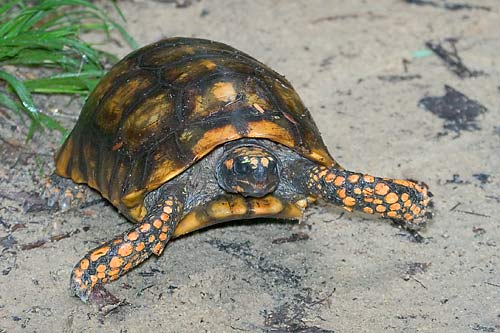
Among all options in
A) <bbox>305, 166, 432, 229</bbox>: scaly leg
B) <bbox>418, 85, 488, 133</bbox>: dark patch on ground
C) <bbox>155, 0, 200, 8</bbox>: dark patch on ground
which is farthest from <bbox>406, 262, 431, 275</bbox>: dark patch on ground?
<bbox>155, 0, 200, 8</bbox>: dark patch on ground

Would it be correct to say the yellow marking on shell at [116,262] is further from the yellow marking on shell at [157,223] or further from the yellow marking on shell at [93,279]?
the yellow marking on shell at [157,223]

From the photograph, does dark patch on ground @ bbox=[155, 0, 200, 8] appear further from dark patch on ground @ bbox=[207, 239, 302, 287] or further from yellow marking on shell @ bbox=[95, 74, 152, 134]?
dark patch on ground @ bbox=[207, 239, 302, 287]

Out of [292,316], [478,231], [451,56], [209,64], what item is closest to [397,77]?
[451,56]

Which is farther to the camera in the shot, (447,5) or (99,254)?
(447,5)

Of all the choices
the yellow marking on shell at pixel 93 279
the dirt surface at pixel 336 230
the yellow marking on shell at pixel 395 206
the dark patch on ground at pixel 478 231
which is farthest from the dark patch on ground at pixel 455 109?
the yellow marking on shell at pixel 93 279

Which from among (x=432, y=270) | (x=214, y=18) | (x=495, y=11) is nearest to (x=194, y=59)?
(x=432, y=270)

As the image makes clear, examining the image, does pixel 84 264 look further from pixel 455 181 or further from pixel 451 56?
pixel 451 56

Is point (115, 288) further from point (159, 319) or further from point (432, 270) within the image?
point (432, 270)
